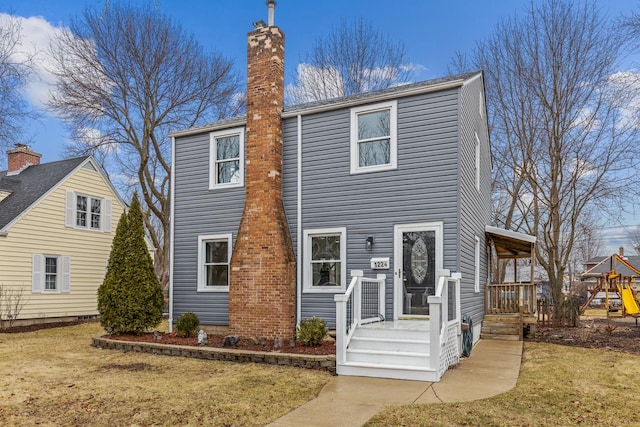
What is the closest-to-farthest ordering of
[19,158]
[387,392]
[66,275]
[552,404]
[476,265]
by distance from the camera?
1. [552,404]
2. [387,392]
3. [476,265]
4. [66,275]
5. [19,158]

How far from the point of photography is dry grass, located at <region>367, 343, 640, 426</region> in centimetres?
530

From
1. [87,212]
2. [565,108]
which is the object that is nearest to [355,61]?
[565,108]

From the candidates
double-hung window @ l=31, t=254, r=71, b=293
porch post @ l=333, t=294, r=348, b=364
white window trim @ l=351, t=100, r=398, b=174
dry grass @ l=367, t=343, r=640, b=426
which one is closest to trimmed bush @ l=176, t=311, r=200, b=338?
porch post @ l=333, t=294, r=348, b=364

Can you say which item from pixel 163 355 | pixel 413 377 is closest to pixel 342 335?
pixel 413 377

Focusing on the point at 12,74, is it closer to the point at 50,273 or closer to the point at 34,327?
the point at 50,273

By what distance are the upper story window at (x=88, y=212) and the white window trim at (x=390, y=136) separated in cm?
1148

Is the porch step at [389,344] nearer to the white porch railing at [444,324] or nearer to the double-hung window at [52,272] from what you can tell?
the white porch railing at [444,324]

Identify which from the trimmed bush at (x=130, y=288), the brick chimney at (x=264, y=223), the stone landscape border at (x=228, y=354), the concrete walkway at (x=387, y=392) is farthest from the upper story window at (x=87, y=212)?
the concrete walkway at (x=387, y=392)

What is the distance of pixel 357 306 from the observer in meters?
8.82

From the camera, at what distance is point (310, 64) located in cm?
2427

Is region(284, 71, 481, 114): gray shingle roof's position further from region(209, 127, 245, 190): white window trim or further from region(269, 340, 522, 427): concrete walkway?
region(269, 340, 522, 427): concrete walkway

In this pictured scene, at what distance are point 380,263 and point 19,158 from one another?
1601 centimetres

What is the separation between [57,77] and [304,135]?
517 inches

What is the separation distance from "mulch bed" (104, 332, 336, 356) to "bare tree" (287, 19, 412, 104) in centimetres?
1555
